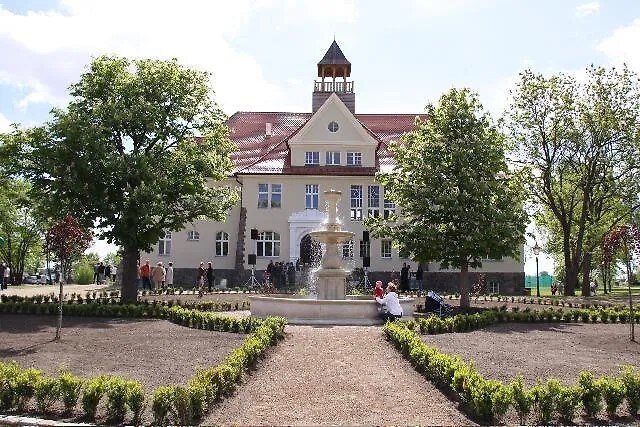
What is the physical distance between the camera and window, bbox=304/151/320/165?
149ft

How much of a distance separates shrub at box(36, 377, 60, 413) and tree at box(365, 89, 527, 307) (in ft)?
57.4

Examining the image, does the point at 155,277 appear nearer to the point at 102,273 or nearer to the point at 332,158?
the point at 102,273

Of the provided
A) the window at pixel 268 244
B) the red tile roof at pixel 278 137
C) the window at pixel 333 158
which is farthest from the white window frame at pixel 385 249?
the window at pixel 268 244

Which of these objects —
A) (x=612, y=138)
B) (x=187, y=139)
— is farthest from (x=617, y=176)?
(x=187, y=139)

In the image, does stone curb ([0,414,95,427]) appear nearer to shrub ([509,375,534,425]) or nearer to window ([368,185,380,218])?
shrub ([509,375,534,425])

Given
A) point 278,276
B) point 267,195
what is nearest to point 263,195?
point 267,195

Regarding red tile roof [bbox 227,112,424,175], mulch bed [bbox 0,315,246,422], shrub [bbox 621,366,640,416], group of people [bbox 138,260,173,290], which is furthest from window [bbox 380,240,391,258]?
shrub [bbox 621,366,640,416]

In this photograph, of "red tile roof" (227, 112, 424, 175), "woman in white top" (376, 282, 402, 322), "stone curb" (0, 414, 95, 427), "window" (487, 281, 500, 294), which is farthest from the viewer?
"red tile roof" (227, 112, 424, 175)

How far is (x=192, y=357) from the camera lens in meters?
13.6

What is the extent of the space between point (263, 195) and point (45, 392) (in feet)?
117

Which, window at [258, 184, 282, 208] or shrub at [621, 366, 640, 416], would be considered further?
window at [258, 184, 282, 208]

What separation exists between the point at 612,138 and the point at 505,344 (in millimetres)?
28743

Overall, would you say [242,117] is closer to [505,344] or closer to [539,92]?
[539,92]

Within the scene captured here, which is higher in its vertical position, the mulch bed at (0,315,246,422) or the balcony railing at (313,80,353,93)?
the balcony railing at (313,80,353,93)
